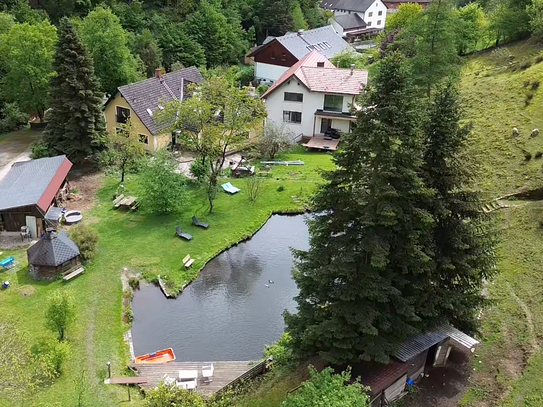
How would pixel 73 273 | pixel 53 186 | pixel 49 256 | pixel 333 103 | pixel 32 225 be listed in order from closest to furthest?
pixel 49 256
pixel 73 273
pixel 32 225
pixel 53 186
pixel 333 103

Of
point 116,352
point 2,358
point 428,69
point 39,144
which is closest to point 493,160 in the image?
point 428,69

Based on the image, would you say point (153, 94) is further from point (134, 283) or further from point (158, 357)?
point (158, 357)

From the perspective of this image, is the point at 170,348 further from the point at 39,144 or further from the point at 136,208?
the point at 39,144

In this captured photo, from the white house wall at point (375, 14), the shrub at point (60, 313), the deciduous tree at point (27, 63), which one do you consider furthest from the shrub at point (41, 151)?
the white house wall at point (375, 14)

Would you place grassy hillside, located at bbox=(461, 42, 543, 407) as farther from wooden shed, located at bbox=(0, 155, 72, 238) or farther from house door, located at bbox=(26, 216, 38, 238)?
house door, located at bbox=(26, 216, 38, 238)

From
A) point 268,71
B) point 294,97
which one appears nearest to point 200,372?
point 294,97

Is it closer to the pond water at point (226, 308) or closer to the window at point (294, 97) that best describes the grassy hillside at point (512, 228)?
the pond water at point (226, 308)
